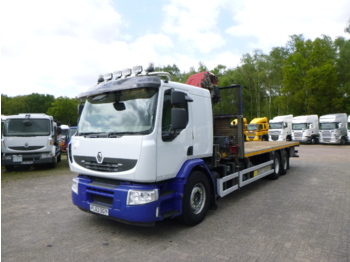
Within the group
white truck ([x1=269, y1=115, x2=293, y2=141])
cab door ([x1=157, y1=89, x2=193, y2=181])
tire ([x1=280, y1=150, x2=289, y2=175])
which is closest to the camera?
cab door ([x1=157, y1=89, x2=193, y2=181])

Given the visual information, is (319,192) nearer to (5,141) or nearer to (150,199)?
(150,199)

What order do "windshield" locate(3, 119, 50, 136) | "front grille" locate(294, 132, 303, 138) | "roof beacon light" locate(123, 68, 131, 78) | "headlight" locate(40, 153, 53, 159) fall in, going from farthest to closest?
1. "front grille" locate(294, 132, 303, 138)
2. "headlight" locate(40, 153, 53, 159)
3. "windshield" locate(3, 119, 50, 136)
4. "roof beacon light" locate(123, 68, 131, 78)

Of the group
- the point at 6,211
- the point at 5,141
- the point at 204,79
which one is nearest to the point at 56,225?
the point at 6,211

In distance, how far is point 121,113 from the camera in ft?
13.0

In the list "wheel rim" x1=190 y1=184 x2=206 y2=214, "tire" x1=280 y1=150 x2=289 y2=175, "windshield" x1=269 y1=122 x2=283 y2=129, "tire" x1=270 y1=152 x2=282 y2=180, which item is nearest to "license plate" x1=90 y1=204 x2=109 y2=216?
"wheel rim" x1=190 y1=184 x2=206 y2=214

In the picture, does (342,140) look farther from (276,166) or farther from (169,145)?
(169,145)

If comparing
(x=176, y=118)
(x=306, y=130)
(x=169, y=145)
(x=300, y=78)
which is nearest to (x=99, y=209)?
(x=169, y=145)

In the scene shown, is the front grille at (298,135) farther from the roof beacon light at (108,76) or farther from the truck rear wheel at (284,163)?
the roof beacon light at (108,76)

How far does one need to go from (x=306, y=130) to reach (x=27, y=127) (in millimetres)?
24015

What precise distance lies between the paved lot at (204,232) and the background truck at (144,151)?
15.3 inches

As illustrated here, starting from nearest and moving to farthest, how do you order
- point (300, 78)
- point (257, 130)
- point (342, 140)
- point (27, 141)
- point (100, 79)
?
point (100, 79) → point (27, 141) → point (342, 140) → point (257, 130) → point (300, 78)

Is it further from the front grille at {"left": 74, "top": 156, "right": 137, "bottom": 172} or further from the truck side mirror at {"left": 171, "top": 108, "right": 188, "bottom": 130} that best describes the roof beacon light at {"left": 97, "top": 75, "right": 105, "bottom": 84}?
the truck side mirror at {"left": 171, "top": 108, "right": 188, "bottom": 130}

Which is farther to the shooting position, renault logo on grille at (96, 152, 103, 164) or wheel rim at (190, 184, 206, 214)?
wheel rim at (190, 184, 206, 214)

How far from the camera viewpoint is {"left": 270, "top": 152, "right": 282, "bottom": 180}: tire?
8.17m
